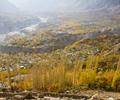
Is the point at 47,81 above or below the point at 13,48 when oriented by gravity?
above

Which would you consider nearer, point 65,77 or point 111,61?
point 65,77

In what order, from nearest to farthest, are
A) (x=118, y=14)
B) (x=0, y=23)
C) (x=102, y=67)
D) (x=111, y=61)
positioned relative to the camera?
1. (x=102, y=67)
2. (x=111, y=61)
3. (x=0, y=23)
4. (x=118, y=14)

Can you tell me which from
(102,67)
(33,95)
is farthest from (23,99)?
(102,67)

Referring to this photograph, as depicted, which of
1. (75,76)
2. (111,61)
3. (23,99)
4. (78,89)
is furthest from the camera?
(111,61)

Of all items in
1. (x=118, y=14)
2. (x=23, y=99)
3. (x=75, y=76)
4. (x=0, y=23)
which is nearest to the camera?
(x=23, y=99)

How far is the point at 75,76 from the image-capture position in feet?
69.5

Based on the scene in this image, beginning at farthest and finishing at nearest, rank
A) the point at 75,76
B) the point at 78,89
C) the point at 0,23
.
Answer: the point at 0,23 < the point at 75,76 < the point at 78,89

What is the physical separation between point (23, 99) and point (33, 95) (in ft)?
2.95

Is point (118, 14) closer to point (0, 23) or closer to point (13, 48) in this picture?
point (0, 23)

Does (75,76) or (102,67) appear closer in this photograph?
(75,76)

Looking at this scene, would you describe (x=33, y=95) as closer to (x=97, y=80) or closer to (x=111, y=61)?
(x=97, y=80)

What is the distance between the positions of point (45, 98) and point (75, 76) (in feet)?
17.5

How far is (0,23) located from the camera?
160 m

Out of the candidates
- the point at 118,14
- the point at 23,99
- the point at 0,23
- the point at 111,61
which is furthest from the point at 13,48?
the point at 118,14
